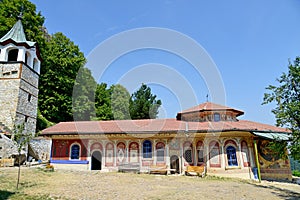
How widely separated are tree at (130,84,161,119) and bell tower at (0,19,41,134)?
14.3 metres

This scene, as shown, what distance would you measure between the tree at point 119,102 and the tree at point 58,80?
22.3 ft

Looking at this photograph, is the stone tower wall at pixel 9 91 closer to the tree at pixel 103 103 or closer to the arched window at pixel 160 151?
the tree at pixel 103 103

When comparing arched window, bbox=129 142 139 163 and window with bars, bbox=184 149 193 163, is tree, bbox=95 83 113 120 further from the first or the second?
window with bars, bbox=184 149 193 163

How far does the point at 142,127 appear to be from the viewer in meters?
17.9

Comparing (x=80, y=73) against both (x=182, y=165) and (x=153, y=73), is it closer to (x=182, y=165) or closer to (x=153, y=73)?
(x=153, y=73)

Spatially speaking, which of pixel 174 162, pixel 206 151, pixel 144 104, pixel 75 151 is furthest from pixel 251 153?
pixel 144 104

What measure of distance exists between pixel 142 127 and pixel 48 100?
15.8 meters

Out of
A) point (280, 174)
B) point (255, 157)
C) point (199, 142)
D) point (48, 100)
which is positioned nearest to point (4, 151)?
point (48, 100)

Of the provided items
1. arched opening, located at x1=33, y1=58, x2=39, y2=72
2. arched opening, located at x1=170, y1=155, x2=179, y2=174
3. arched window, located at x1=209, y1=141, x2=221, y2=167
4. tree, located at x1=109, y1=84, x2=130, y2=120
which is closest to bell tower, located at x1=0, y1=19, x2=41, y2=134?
arched opening, located at x1=33, y1=58, x2=39, y2=72

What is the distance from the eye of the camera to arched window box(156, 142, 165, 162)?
16.7 meters

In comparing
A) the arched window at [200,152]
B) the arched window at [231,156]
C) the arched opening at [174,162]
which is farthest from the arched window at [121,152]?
the arched window at [231,156]

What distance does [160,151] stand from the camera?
16875 mm

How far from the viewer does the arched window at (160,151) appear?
1673cm

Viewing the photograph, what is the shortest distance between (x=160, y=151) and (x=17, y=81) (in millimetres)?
15275
